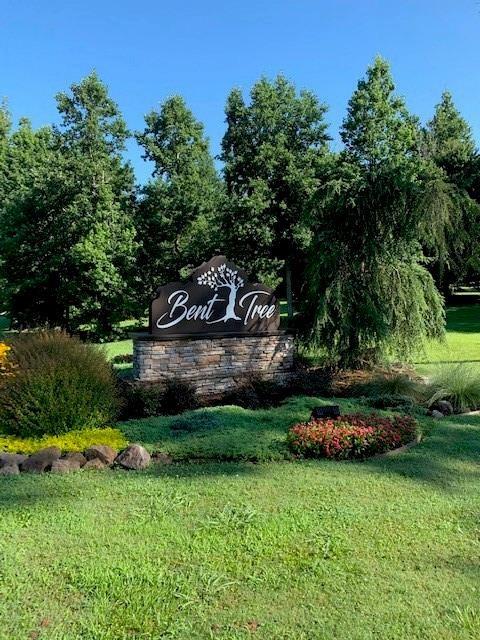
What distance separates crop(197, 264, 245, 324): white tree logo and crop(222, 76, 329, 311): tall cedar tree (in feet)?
47.6

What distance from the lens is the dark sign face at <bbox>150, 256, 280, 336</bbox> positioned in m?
9.38

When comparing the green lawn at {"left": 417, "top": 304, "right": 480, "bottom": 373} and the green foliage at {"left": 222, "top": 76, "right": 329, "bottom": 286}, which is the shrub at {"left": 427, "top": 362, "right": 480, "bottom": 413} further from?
the green foliage at {"left": 222, "top": 76, "right": 329, "bottom": 286}

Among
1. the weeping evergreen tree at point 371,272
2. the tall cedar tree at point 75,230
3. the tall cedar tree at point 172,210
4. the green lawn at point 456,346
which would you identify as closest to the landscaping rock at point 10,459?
the weeping evergreen tree at point 371,272

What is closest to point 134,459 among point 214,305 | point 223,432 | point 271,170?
point 223,432

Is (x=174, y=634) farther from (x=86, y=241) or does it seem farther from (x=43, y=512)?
(x=86, y=241)

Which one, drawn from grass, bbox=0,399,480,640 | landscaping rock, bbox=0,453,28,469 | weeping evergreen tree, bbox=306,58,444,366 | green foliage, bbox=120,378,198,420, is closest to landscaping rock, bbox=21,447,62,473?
landscaping rock, bbox=0,453,28,469

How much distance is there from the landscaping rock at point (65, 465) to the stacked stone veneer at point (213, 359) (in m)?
4.09

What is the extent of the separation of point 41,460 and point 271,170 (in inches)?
914

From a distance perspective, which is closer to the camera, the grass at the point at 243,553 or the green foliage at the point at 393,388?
the grass at the point at 243,553

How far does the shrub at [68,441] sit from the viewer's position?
215 inches

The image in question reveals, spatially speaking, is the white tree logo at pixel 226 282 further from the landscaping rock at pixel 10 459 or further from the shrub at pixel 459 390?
the landscaping rock at pixel 10 459

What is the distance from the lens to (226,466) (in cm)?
496

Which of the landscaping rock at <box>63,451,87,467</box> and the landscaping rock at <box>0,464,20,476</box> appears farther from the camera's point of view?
the landscaping rock at <box>63,451,87,467</box>

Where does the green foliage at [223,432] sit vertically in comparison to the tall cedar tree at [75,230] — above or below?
below
